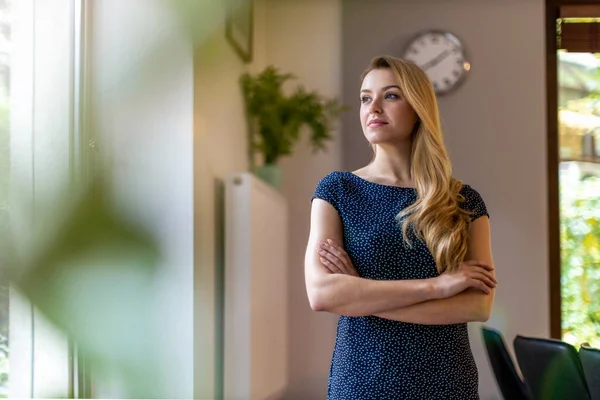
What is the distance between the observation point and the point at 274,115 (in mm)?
3223

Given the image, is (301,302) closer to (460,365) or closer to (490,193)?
(490,193)

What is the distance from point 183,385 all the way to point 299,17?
7.43 feet

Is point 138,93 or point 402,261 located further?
point 402,261

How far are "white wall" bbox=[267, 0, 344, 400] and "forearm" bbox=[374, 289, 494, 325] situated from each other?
2495mm

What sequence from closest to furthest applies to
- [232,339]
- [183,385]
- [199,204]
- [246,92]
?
[183,385] < [199,204] < [232,339] < [246,92]

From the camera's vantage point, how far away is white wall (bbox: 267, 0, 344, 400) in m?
3.74

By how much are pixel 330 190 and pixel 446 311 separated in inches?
11.6

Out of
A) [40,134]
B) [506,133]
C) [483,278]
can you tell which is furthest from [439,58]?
[40,134]

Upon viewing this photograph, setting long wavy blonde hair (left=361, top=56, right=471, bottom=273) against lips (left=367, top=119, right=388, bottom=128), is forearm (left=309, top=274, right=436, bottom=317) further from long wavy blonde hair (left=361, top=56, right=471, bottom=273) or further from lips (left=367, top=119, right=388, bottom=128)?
lips (left=367, top=119, right=388, bottom=128)

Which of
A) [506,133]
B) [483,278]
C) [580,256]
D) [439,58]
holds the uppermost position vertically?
[439,58]

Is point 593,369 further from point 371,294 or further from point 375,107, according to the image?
point 375,107

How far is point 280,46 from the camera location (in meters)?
3.84

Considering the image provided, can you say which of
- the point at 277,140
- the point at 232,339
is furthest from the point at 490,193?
the point at 232,339

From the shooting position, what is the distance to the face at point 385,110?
4.13ft
